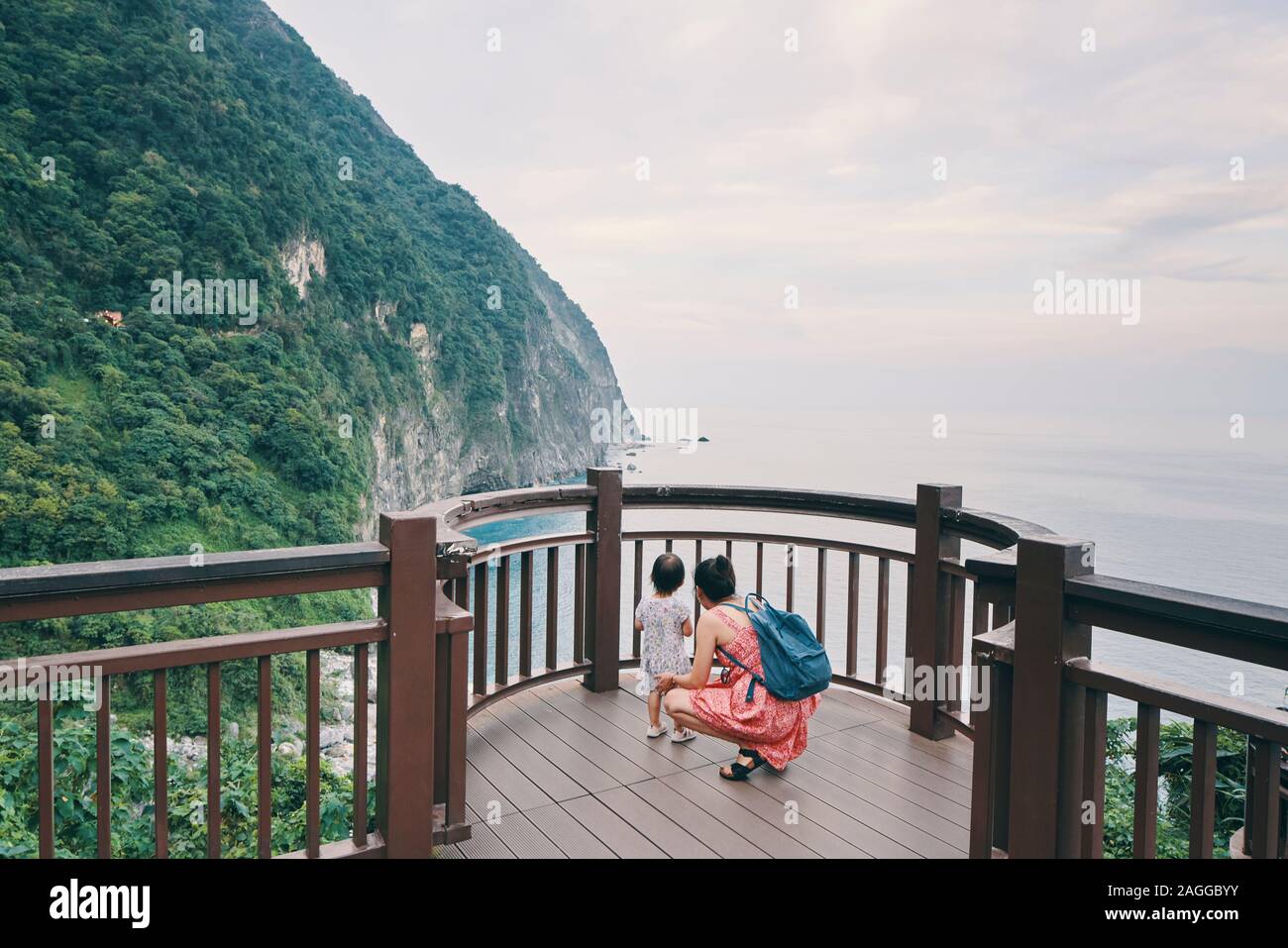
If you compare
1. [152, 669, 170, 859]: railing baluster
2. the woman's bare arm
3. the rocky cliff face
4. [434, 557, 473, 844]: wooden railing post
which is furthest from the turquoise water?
the rocky cliff face

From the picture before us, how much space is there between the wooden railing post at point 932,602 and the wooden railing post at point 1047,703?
1.40 m

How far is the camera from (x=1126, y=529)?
3656 cm

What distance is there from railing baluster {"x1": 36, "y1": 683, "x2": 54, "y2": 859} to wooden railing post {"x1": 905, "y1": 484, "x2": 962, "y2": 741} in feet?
9.59

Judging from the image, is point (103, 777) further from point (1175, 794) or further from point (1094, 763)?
point (1175, 794)

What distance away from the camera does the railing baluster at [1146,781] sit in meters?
1.59

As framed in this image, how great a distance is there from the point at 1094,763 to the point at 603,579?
237 centimetres

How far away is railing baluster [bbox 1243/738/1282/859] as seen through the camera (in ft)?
4.53

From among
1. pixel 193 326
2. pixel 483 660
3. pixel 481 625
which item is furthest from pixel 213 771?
pixel 193 326

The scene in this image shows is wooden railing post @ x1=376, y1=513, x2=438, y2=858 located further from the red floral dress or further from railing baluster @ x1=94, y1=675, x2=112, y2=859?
the red floral dress

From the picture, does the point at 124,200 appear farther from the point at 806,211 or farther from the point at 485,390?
the point at 806,211

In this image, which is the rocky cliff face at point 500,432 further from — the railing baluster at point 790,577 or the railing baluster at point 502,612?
the railing baluster at point 502,612

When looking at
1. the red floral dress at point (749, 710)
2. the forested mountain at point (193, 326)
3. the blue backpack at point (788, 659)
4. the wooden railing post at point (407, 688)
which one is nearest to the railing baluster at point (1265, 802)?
the blue backpack at point (788, 659)

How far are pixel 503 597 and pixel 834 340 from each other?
15088 millimetres

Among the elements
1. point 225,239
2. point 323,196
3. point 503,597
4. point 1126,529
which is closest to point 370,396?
point 225,239
